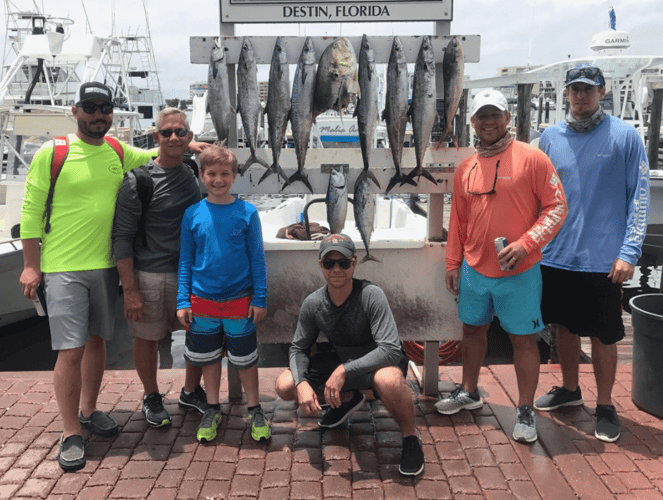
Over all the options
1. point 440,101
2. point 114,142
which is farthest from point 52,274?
point 440,101

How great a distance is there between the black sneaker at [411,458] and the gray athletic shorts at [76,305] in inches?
67.5

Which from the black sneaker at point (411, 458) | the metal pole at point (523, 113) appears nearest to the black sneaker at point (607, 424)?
the black sneaker at point (411, 458)

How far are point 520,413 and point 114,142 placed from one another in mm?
2691

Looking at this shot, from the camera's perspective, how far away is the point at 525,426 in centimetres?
313

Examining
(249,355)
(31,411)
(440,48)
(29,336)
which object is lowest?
(29,336)

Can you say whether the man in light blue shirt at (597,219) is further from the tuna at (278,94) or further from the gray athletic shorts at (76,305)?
the gray athletic shorts at (76,305)

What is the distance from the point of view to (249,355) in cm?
318

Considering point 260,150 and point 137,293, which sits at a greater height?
point 260,150

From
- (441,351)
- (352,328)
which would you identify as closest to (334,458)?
(352,328)

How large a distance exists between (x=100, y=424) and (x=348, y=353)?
149cm

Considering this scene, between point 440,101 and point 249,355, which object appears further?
point 440,101

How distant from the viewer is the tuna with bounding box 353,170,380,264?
129 inches

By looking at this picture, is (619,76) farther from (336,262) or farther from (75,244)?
(75,244)

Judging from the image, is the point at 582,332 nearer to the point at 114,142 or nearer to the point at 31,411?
the point at 114,142
